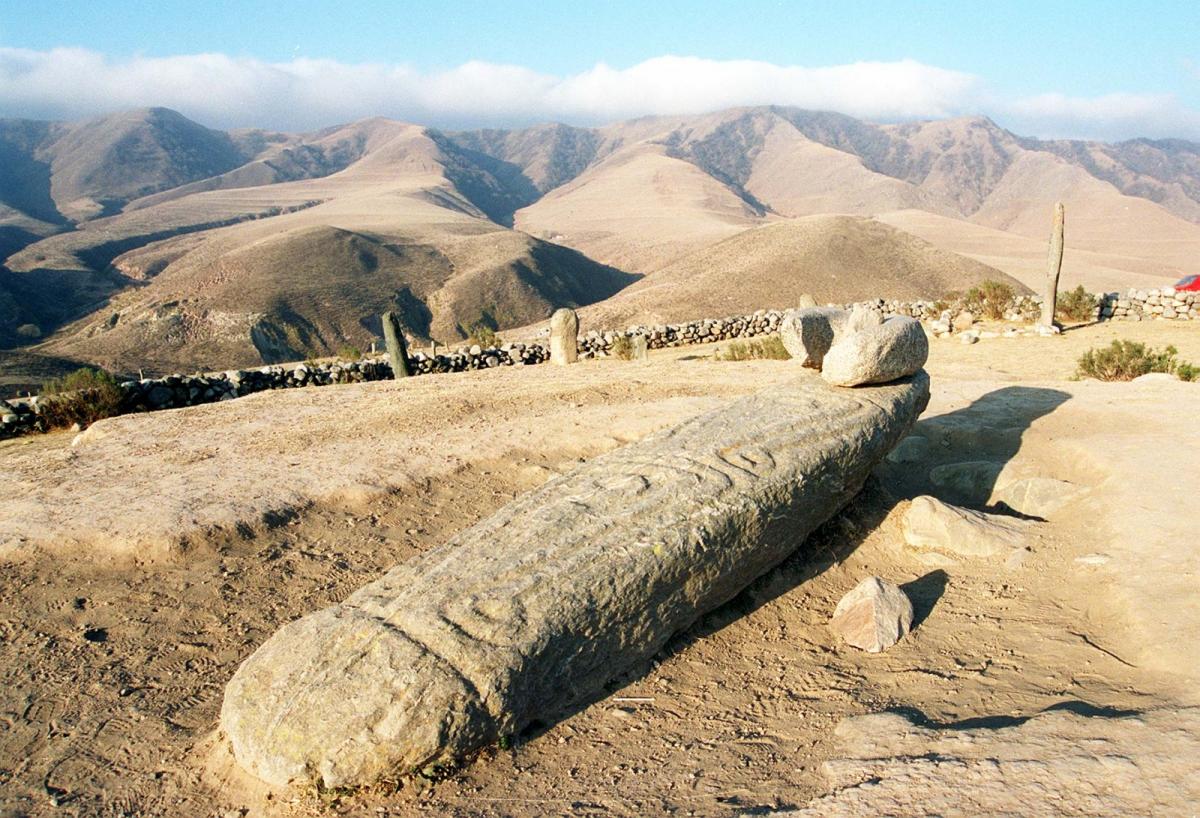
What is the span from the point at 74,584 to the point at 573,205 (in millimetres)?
99270

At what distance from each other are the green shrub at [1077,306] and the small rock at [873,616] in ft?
52.9

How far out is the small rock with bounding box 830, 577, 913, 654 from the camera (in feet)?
15.5

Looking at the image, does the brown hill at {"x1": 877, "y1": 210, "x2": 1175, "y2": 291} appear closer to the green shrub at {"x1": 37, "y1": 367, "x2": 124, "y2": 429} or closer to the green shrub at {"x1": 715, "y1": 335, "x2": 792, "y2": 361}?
the green shrub at {"x1": 715, "y1": 335, "x2": 792, "y2": 361}

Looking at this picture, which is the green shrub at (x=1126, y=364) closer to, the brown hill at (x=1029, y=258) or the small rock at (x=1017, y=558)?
the small rock at (x=1017, y=558)

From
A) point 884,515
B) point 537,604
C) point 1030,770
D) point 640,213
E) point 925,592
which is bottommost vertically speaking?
point 925,592

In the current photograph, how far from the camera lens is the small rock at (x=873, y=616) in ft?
15.5

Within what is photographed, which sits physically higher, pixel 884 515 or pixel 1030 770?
pixel 1030 770

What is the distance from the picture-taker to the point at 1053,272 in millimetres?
16500

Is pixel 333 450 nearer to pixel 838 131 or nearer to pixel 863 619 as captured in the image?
pixel 863 619

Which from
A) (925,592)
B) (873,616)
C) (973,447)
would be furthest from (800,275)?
(873,616)

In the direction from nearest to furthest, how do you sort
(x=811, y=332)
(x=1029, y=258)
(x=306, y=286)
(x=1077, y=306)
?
(x=811, y=332)
(x=1077, y=306)
(x=306, y=286)
(x=1029, y=258)

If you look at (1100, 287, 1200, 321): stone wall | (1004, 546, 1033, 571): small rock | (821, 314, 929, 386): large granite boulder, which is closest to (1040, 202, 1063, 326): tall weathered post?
(1100, 287, 1200, 321): stone wall

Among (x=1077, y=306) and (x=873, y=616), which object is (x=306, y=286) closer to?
(x=1077, y=306)

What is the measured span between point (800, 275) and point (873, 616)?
3176cm
